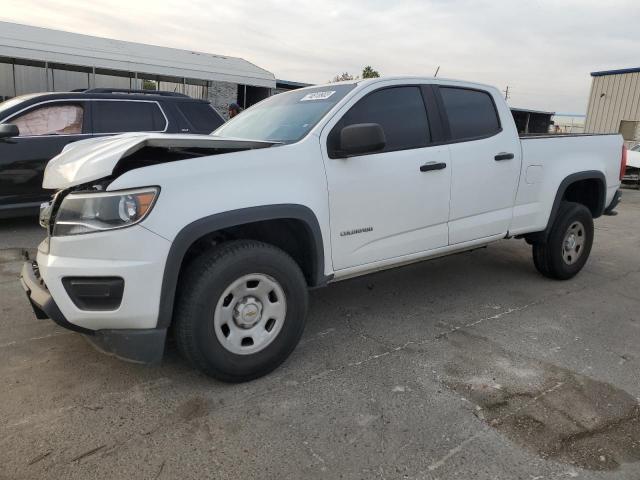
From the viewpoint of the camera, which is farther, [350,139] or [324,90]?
[324,90]

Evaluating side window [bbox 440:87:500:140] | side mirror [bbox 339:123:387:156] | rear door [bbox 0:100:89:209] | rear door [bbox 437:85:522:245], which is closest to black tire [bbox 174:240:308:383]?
side mirror [bbox 339:123:387:156]

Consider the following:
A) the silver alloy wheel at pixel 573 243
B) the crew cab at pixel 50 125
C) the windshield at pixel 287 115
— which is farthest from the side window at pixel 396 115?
the crew cab at pixel 50 125

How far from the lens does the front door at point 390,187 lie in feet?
10.8

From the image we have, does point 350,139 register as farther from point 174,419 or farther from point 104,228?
point 174,419

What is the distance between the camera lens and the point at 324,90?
3.85 meters

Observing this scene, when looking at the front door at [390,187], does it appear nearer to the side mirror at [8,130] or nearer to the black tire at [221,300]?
the black tire at [221,300]

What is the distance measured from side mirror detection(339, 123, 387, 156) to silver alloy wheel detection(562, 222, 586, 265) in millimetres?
2895

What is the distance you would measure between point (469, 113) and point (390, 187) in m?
1.28

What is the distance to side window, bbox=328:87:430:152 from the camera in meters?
3.55

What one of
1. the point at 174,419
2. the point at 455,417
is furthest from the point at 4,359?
the point at 455,417

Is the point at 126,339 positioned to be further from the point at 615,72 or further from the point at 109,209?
the point at 615,72

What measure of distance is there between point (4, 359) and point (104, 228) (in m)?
1.42

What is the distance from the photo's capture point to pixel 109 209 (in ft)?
8.32

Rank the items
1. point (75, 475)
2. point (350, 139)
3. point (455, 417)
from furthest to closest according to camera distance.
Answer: point (350, 139)
point (455, 417)
point (75, 475)
